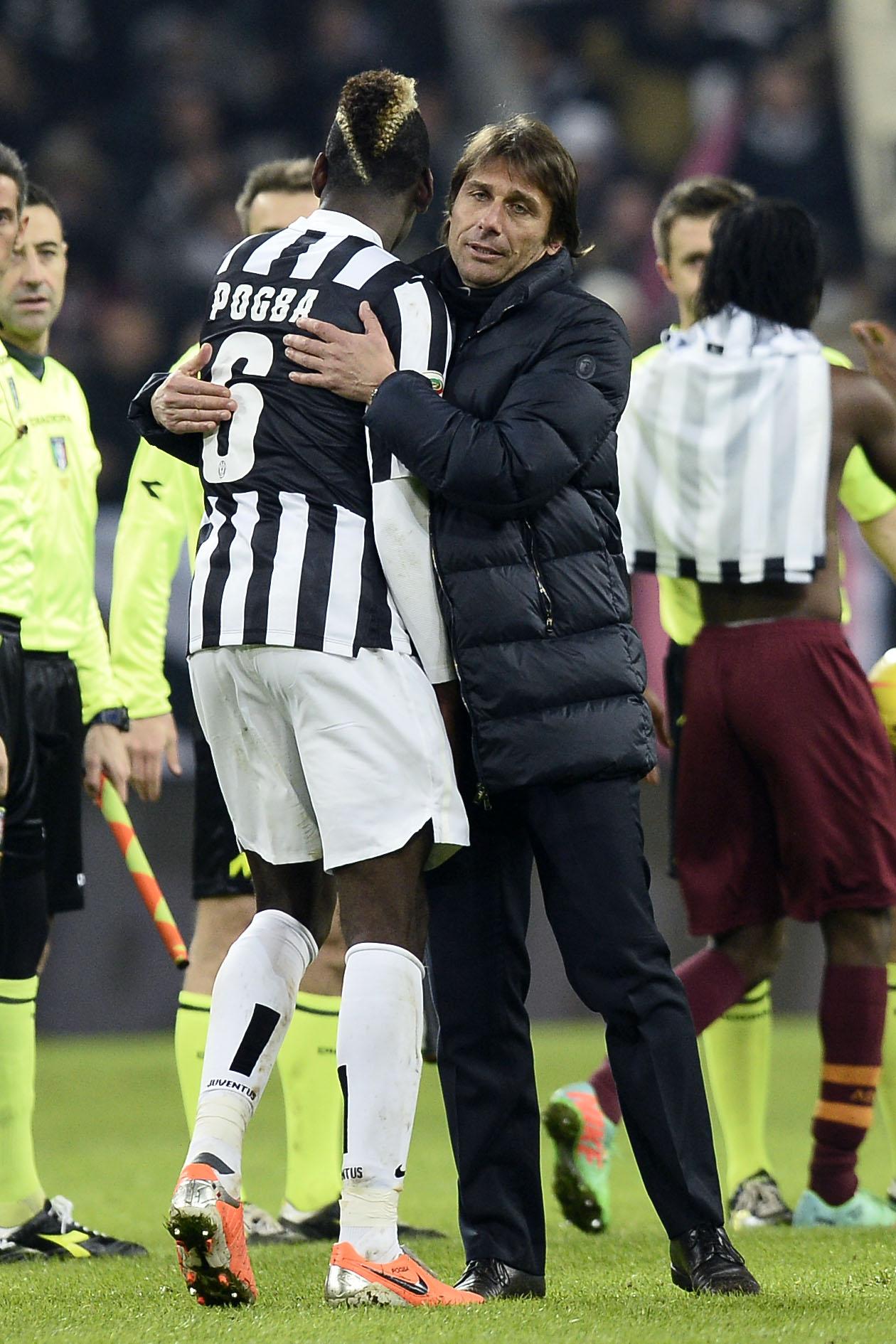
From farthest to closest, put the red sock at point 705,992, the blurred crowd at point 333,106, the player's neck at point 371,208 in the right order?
1. the blurred crowd at point 333,106
2. the red sock at point 705,992
3. the player's neck at point 371,208

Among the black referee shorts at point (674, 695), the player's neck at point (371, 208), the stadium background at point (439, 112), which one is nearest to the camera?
the player's neck at point (371, 208)

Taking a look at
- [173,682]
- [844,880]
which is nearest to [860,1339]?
[844,880]

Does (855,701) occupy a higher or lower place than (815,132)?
lower

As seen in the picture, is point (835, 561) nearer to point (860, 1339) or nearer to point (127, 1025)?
point (860, 1339)

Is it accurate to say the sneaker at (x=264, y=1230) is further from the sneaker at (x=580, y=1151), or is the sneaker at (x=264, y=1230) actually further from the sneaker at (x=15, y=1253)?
the sneaker at (x=580, y=1151)

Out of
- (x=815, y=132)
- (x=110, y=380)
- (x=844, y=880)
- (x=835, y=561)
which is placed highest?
(x=815, y=132)

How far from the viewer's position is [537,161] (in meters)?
3.02

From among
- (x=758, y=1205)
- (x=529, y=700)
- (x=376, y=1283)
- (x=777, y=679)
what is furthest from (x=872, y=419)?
(x=376, y=1283)

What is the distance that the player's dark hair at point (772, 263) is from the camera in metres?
4.15

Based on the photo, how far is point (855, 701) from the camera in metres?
4.07

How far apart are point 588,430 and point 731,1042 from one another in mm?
1986

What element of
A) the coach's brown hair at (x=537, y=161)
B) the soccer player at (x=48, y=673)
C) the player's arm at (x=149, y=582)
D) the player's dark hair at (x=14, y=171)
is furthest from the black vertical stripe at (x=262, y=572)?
the player's arm at (x=149, y=582)

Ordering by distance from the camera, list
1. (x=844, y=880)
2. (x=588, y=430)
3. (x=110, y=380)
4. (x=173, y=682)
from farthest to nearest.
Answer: (x=110, y=380) < (x=173, y=682) < (x=844, y=880) < (x=588, y=430)

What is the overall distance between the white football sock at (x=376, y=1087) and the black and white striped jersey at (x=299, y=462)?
47cm
